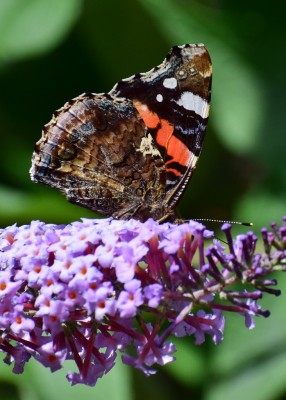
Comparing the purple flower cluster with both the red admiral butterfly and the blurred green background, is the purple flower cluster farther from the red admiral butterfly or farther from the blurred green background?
the blurred green background

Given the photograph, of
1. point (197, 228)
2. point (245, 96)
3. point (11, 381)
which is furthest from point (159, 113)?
point (245, 96)

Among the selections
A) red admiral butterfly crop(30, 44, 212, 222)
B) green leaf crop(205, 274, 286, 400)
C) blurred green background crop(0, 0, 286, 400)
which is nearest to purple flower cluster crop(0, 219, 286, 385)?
red admiral butterfly crop(30, 44, 212, 222)

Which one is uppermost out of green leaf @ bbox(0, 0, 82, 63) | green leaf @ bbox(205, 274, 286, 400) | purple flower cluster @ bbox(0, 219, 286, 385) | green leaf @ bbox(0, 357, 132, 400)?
green leaf @ bbox(0, 0, 82, 63)

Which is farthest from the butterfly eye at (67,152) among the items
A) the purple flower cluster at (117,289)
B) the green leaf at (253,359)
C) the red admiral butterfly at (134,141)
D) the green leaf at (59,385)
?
the green leaf at (253,359)

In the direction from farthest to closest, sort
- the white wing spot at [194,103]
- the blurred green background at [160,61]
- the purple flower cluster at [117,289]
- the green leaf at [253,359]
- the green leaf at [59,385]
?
A: the blurred green background at [160,61] → the green leaf at [253,359] → the green leaf at [59,385] → the white wing spot at [194,103] → the purple flower cluster at [117,289]

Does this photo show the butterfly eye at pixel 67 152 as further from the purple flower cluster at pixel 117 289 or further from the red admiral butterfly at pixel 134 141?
the purple flower cluster at pixel 117 289

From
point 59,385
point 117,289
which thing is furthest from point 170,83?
point 59,385

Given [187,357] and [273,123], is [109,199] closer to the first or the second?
[187,357]
